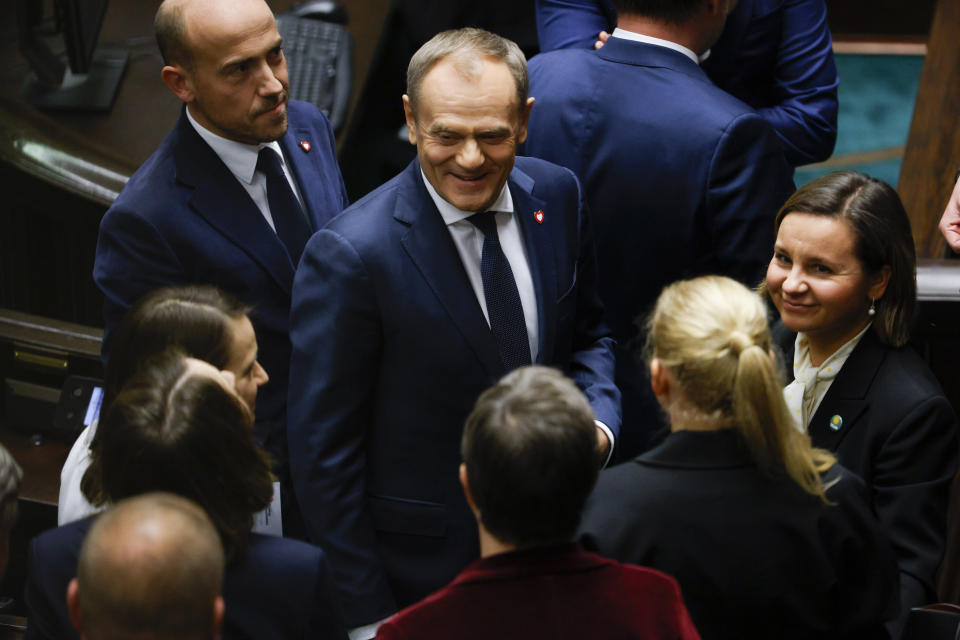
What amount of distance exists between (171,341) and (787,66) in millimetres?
1654

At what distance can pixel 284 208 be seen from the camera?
2.31m

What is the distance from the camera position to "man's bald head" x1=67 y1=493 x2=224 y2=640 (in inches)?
50.2

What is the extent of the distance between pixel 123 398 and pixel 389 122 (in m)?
3.11

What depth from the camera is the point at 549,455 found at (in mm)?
1385

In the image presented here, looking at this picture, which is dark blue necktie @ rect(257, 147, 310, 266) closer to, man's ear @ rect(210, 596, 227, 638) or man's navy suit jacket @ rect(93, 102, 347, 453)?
man's navy suit jacket @ rect(93, 102, 347, 453)

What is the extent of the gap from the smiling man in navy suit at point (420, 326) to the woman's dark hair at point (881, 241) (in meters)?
0.54

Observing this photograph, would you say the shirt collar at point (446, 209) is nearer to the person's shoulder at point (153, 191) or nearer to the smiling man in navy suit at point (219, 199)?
the smiling man in navy suit at point (219, 199)

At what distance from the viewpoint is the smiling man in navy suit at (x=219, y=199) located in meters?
2.16

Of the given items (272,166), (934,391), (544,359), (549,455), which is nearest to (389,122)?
(272,166)

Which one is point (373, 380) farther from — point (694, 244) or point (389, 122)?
point (389, 122)

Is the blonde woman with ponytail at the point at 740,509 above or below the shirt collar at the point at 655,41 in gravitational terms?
below

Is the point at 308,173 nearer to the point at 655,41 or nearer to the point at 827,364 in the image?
the point at 655,41

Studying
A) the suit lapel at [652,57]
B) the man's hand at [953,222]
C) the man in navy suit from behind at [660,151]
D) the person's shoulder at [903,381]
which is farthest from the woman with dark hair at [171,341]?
the man's hand at [953,222]

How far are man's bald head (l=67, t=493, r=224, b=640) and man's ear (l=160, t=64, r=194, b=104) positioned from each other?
3.79ft
